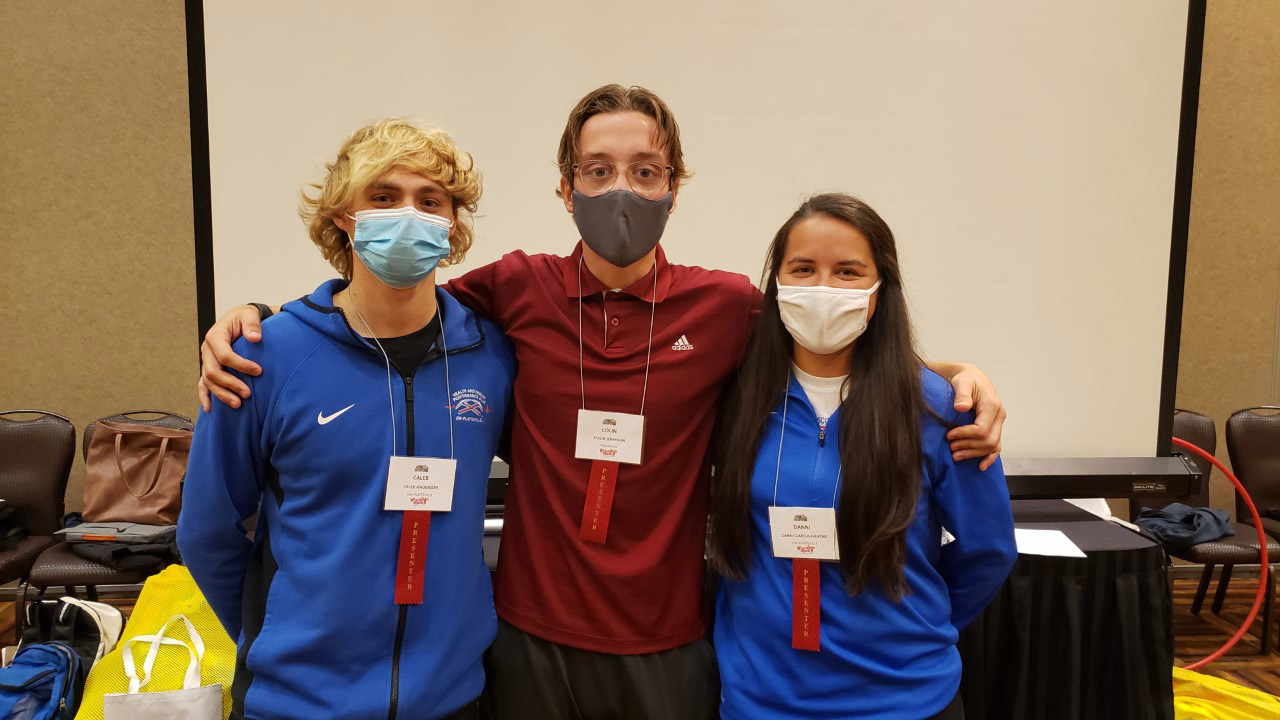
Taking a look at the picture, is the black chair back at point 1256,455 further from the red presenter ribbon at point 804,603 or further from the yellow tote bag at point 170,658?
the yellow tote bag at point 170,658

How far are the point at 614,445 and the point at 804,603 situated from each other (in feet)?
1.43

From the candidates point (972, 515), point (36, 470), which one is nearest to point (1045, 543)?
point (972, 515)

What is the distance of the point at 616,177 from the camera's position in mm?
1362

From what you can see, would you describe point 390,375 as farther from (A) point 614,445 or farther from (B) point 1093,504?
(B) point 1093,504

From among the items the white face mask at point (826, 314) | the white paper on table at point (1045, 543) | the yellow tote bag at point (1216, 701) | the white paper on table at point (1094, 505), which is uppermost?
the white face mask at point (826, 314)

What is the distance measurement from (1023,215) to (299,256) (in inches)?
95.4

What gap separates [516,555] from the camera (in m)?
1.37

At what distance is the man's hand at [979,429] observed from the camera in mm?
1247

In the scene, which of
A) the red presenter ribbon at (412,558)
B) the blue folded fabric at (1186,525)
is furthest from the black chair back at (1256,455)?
the red presenter ribbon at (412,558)

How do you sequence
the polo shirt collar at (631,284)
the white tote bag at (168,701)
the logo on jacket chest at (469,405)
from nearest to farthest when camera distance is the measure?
1. the logo on jacket chest at (469,405)
2. the polo shirt collar at (631,284)
3. the white tote bag at (168,701)

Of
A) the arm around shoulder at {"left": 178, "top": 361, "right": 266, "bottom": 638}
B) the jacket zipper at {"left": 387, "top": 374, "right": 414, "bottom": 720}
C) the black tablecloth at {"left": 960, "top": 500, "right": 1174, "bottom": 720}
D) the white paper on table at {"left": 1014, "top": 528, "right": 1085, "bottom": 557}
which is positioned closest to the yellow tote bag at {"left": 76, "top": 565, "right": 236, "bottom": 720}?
the arm around shoulder at {"left": 178, "top": 361, "right": 266, "bottom": 638}

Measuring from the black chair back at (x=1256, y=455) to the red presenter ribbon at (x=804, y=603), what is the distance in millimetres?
3729

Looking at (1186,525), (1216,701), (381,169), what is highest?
(381,169)

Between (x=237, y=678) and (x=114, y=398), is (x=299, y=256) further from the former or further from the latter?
(x=114, y=398)
